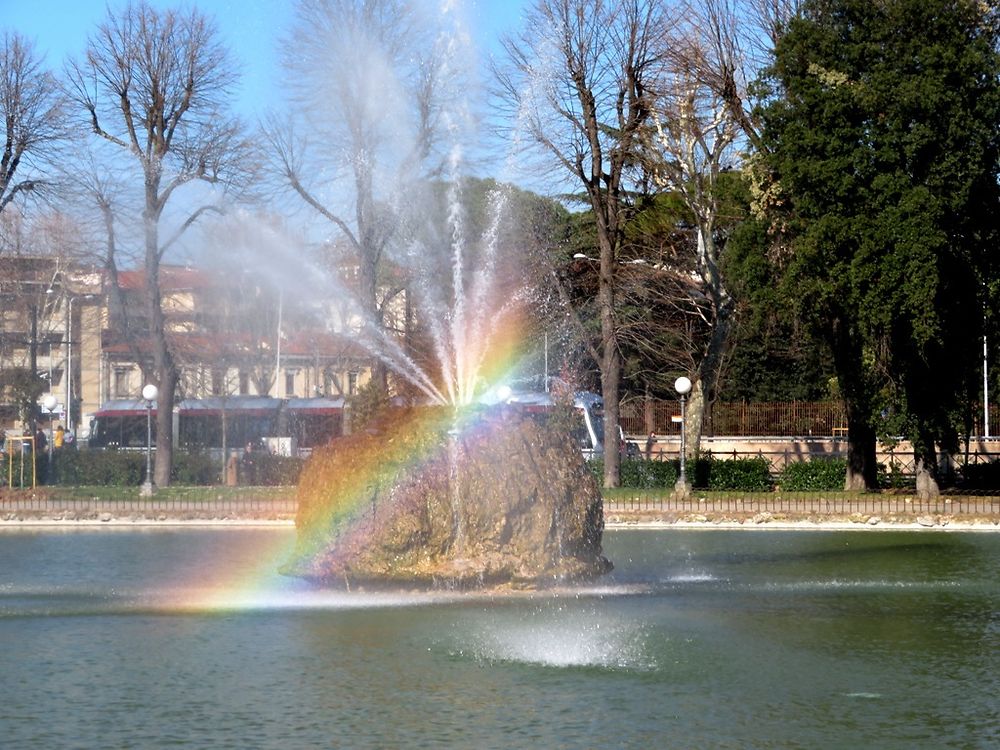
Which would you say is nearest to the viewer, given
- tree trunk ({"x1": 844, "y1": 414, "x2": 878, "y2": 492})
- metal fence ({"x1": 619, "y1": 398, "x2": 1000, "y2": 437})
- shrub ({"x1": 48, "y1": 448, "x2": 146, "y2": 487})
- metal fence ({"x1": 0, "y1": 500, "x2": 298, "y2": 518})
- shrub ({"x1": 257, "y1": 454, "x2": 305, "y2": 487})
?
metal fence ({"x1": 0, "y1": 500, "x2": 298, "y2": 518})

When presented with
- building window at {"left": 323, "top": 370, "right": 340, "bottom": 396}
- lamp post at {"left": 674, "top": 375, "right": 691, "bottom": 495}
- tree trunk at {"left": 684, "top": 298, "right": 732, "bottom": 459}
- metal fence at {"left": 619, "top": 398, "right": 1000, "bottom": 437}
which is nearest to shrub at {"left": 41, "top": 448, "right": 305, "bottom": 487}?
lamp post at {"left": 674, "top": 375, "right": 691, "bottom": 495}

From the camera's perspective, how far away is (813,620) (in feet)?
52.7

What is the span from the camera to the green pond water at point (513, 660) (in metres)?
10.8

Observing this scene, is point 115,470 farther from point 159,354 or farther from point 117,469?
point 159,354

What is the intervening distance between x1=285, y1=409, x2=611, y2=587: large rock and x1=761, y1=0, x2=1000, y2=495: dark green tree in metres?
17.2

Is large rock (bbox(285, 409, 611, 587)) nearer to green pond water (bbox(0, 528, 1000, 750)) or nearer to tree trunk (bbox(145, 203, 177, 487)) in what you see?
green pond water (bbox(0, 528, 1000, 750))

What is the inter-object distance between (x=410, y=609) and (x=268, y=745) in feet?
21.0

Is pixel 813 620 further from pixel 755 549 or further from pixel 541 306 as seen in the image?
pixel 541 306

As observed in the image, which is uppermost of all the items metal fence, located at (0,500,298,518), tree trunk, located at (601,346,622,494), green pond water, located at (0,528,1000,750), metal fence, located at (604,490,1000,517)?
tree trunk, located at (601,346,622,494)

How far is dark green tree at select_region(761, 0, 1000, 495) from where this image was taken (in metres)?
32.2

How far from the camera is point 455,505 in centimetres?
1698

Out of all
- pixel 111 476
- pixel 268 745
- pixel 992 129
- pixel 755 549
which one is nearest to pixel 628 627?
pixel 268 745

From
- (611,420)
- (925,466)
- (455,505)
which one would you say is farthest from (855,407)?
(455,505)

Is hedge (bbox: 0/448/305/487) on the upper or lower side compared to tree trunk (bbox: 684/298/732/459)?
lower
